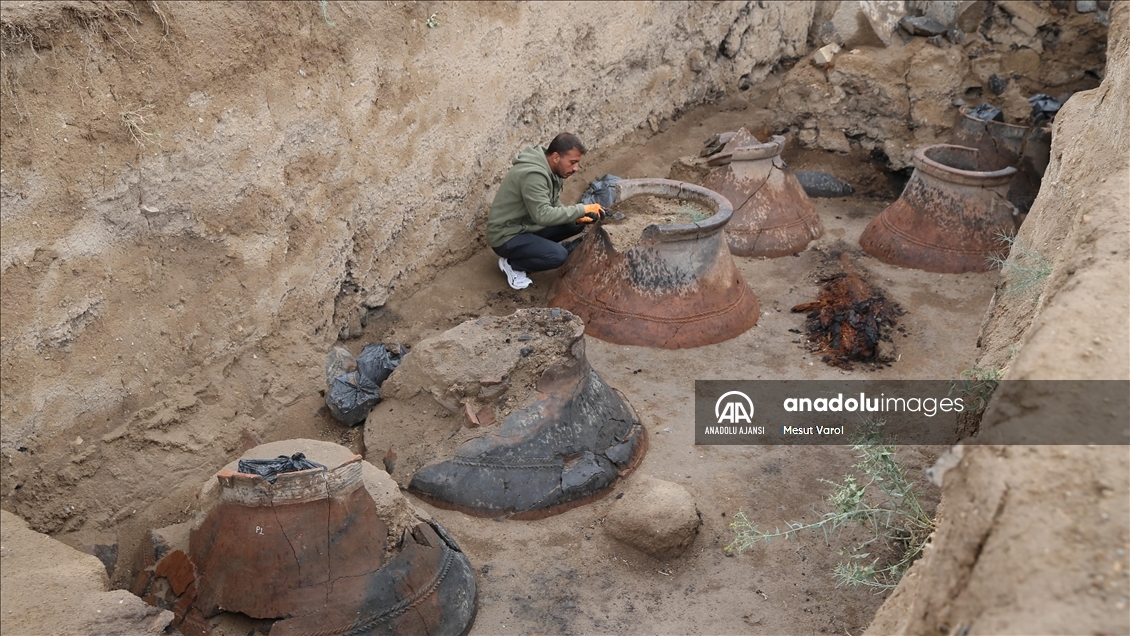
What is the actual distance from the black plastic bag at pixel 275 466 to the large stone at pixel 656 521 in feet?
4.92

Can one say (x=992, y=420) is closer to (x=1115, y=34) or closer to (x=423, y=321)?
(x=423, y=321)

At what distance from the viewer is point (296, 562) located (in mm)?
3277

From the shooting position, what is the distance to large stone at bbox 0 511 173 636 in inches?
112

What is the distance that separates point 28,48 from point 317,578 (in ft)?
8.20

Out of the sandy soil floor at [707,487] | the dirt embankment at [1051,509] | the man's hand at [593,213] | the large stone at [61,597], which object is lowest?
the sandy soil floor at [707,487]

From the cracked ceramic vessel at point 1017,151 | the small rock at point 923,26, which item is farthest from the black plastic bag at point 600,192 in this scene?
the small rock at point 923,26

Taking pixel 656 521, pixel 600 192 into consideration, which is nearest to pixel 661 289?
pixel 600 192

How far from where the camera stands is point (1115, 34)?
5906 mm

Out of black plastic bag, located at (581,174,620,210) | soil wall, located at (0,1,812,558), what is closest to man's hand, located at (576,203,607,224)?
black plastic bag, located at (581,174,620,210)

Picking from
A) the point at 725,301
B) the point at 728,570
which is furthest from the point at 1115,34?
the point at 728,570

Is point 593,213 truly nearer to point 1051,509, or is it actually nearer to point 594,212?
point 594,212

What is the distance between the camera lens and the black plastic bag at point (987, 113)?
24.7ft

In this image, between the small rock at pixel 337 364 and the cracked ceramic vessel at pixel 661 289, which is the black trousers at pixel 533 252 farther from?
the small rock at pixel 337 364

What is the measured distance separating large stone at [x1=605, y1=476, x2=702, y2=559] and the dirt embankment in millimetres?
1494
